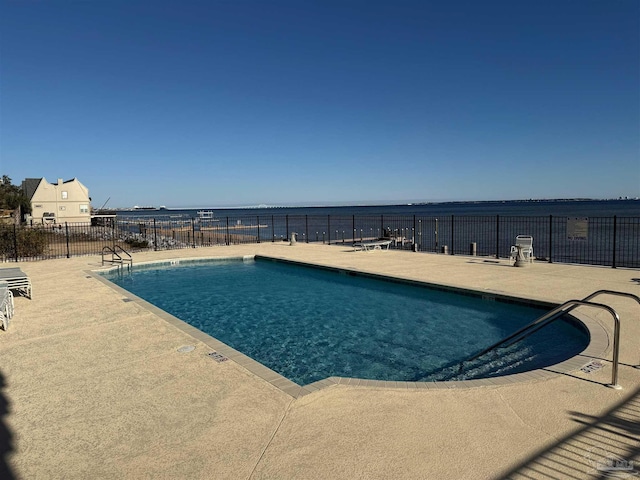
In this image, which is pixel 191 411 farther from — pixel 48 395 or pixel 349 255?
pixel 349 255

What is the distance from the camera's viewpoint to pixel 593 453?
314 cm

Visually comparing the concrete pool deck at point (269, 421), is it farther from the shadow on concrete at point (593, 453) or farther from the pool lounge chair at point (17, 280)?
the pool lounge chair at point (17, 280)

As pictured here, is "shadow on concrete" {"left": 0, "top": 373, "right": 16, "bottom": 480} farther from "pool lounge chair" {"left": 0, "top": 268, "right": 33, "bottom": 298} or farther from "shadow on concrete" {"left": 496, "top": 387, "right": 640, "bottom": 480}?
"pool lounge chair" {"left": 0, "top": 268, "right": 33, "bottom": 298}

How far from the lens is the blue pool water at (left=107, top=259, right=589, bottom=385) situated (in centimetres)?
624

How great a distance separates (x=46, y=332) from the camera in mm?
6777

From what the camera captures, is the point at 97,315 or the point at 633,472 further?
the point at 97,315

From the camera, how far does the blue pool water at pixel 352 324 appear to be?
6.24m

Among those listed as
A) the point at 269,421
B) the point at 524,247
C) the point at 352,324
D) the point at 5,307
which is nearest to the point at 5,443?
the point at 269,421

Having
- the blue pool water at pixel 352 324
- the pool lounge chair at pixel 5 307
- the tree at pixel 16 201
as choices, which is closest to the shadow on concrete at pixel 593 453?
the blue pool water at pixel 352 324

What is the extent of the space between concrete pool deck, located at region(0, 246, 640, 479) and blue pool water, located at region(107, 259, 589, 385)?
1.25 meters

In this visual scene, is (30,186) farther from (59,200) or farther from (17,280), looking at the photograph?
(17,280)

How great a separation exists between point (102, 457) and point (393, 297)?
25.4 ft

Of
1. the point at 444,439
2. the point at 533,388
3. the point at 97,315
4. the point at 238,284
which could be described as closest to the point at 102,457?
the point at 444,439

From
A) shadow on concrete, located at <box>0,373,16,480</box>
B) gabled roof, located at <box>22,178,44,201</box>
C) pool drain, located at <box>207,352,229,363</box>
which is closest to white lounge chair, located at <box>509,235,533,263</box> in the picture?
pool drain, located at <box>207,352,229,363</box>
